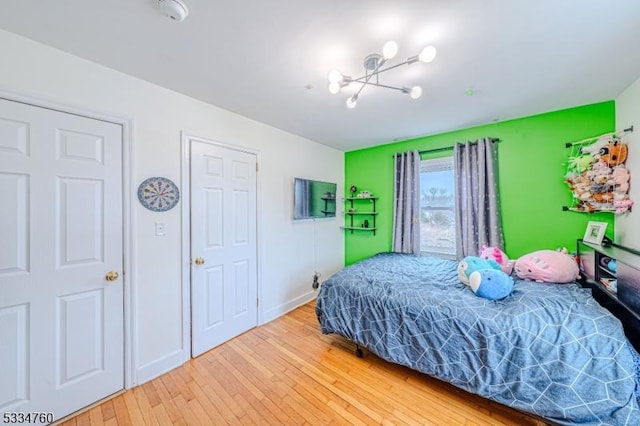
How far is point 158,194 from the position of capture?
1.95m

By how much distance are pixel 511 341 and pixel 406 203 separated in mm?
2174

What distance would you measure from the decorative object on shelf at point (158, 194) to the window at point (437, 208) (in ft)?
10.2

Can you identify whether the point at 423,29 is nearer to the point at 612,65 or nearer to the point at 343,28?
the point at 343,28

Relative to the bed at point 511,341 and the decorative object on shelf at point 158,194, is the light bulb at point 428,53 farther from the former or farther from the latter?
the decorative object on shelf at point 158,194

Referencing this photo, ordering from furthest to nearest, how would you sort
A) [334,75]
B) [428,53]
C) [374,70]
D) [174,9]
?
[374,70], [334,75], [428,53], [174,9]

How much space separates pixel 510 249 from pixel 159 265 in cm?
373

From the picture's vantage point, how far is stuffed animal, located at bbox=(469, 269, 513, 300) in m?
1.75

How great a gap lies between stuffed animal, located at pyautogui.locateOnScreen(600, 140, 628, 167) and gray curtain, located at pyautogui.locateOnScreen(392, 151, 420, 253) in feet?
5.62

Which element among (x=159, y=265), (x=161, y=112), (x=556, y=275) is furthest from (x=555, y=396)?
(x=161, y=112)

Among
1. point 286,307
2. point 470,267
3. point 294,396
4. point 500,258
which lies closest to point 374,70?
point 470,267

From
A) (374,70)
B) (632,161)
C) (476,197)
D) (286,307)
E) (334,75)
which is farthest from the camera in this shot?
(286,307)

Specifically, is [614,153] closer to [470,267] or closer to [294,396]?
→ [470,267]

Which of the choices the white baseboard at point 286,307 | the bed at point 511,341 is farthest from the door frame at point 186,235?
the bed at point 511,341

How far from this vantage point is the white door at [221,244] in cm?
220
